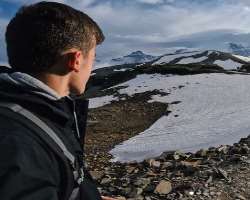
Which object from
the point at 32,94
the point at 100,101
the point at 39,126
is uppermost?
the point at 32,94

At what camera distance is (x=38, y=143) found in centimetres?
243

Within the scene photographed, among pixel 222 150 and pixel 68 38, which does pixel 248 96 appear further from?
pixel 68 38

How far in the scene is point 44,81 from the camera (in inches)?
114

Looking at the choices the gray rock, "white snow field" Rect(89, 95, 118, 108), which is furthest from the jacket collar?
"white snow field" Rect(89, 95, 118, 108)

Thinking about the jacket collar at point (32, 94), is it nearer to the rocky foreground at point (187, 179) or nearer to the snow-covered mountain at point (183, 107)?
the rocky foreground at point (187, 179)

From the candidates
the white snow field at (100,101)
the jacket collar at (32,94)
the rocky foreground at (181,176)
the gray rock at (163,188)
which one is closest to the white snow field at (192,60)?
the white snow field at (100,101)

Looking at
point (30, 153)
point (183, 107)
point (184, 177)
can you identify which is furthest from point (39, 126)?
point (183, 107)

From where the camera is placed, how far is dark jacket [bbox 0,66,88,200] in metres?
2.24

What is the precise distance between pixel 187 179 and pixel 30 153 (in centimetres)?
885

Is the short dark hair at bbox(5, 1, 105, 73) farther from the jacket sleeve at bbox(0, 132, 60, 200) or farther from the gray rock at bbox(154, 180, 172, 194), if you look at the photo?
the gray rock at bbox(154, 180, 172, 194)

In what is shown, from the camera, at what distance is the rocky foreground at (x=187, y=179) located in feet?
32.8

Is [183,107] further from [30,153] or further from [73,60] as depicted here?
[30,153]

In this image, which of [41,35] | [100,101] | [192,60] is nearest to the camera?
[41,35]

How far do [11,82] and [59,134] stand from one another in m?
0.40
